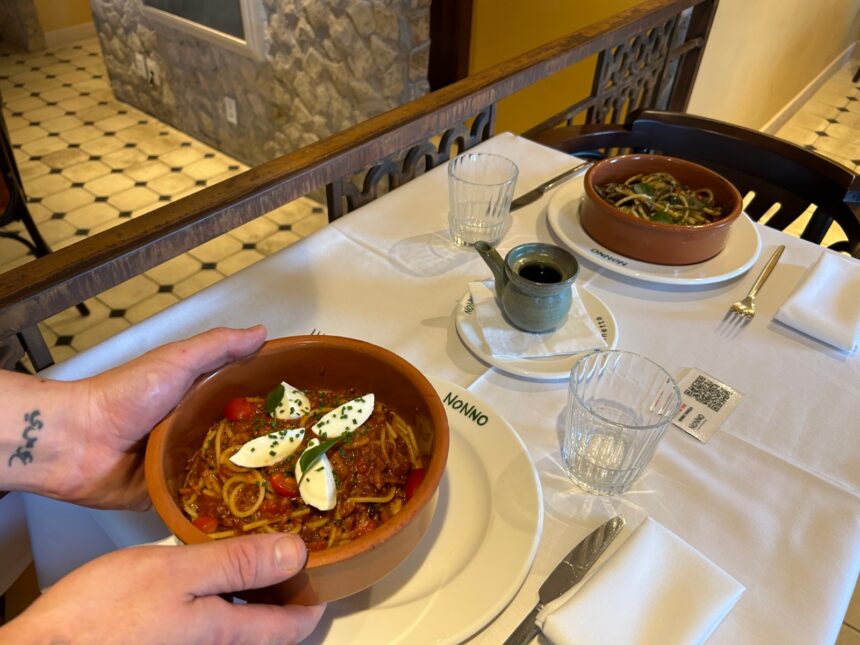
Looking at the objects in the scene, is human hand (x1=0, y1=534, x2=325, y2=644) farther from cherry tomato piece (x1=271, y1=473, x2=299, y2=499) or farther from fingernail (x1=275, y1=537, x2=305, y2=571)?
cherry tomato piece (x1=271, y1=473, x2=299, y2=499)

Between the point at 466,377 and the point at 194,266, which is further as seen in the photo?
the point at 194,266

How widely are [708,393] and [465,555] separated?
0.37m

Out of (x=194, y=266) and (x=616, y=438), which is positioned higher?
(x=616, y=438)

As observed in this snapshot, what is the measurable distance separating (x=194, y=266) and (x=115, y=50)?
1852mm

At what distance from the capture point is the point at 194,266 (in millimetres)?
2475

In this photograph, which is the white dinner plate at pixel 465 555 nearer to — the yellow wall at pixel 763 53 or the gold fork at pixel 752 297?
the gold fork at pixel 752 297

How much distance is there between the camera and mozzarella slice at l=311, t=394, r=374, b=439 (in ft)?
2.00

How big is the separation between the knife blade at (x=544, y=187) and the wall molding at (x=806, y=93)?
2.66 m

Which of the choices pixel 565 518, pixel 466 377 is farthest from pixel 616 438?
pixel 466 377

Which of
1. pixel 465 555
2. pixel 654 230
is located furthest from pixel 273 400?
pixel 654 230

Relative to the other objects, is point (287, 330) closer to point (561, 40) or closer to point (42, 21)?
point (561, 40)

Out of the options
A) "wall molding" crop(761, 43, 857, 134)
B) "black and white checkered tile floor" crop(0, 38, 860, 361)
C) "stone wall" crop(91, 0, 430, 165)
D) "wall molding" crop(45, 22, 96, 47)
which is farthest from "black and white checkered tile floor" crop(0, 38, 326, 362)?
"wall molding" crop(761, 43, 857, 134)

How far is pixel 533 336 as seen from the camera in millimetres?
804

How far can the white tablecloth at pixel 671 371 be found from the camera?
1.94ft
